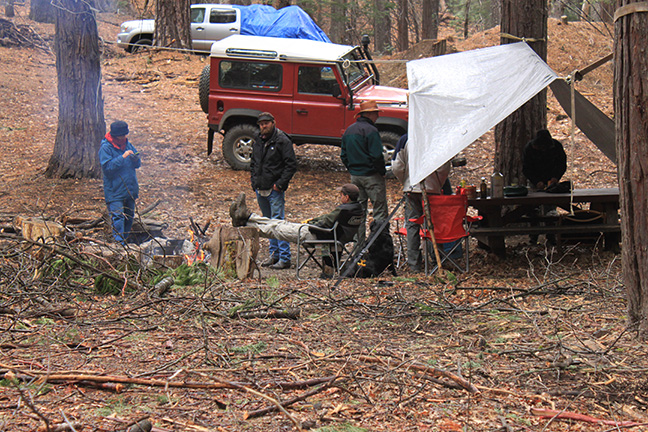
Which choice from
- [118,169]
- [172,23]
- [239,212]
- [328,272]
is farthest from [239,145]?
[172,23]

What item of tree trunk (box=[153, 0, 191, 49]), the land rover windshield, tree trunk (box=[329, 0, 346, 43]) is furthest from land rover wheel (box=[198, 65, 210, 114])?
tree trunk (box=[329, 0, 346, 43])

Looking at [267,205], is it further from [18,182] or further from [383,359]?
[18,182]

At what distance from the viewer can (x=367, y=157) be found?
25.3ft

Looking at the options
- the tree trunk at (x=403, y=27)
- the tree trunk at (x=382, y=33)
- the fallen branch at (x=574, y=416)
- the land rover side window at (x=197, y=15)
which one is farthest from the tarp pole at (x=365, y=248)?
the tree trunk at (x=382, y=33)

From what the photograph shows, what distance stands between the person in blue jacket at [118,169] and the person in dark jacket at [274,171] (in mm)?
1502

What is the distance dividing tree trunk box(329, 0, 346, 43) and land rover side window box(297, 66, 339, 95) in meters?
10.6

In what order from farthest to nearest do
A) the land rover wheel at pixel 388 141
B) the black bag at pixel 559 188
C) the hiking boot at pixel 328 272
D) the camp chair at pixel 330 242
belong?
the land rover wheel at pixel 388 141, the black bag at pixel 559 188, the hiking boot at pixel 328 272, the camp chair at pixel 330 242

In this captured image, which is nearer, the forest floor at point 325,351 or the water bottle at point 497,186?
the forest floor at point 325,351

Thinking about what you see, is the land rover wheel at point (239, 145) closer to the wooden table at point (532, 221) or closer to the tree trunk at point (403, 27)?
the wooden table at point (532, 221)

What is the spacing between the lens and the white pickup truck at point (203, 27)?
61.1 feet

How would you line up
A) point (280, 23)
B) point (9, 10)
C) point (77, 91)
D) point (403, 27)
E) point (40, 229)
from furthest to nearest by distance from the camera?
point (9, 10)
point (403, 27)
point (280, 23)
point (77, 91)
point (40, 229)

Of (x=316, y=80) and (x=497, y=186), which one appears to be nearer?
(x=497, y=186)

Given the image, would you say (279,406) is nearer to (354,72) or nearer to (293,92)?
(293,92)

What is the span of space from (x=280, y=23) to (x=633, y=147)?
14.2 m
